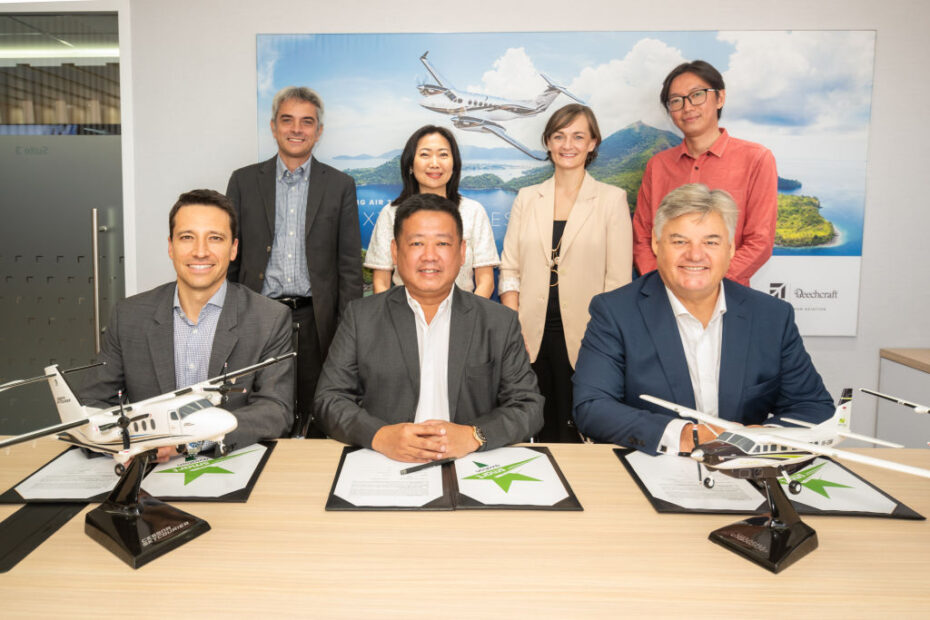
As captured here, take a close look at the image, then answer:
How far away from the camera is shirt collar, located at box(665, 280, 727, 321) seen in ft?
7.57

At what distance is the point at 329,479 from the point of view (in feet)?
5.80

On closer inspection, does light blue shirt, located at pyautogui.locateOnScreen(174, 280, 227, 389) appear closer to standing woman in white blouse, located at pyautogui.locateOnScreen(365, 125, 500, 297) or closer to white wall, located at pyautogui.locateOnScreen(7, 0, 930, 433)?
standing woman in white blouse, located at pyautogui.locateOnScreen(365, 125, 500, 297)

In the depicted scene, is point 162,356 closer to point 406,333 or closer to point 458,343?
point 406,333

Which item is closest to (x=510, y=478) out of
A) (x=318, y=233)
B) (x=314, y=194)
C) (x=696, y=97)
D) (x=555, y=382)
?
(x=555, y=382)

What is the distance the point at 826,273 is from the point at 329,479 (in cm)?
377

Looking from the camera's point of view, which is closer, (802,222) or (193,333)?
(193,333)

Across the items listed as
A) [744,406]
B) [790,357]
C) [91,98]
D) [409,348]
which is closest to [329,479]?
[409,348]

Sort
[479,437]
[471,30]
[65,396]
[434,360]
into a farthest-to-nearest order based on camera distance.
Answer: [471,30], [434,360], [479,437], [65,396]

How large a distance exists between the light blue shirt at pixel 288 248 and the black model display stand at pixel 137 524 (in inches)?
83.8

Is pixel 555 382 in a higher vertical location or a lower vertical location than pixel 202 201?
lower

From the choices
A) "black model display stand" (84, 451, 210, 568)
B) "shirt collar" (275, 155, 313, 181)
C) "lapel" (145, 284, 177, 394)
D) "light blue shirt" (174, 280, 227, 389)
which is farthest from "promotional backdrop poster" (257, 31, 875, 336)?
"black model display stand" (84, 451, 210, 568)

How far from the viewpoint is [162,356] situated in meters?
2.29

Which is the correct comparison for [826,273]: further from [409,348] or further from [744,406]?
[409,348]

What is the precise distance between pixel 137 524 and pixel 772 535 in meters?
1.50
